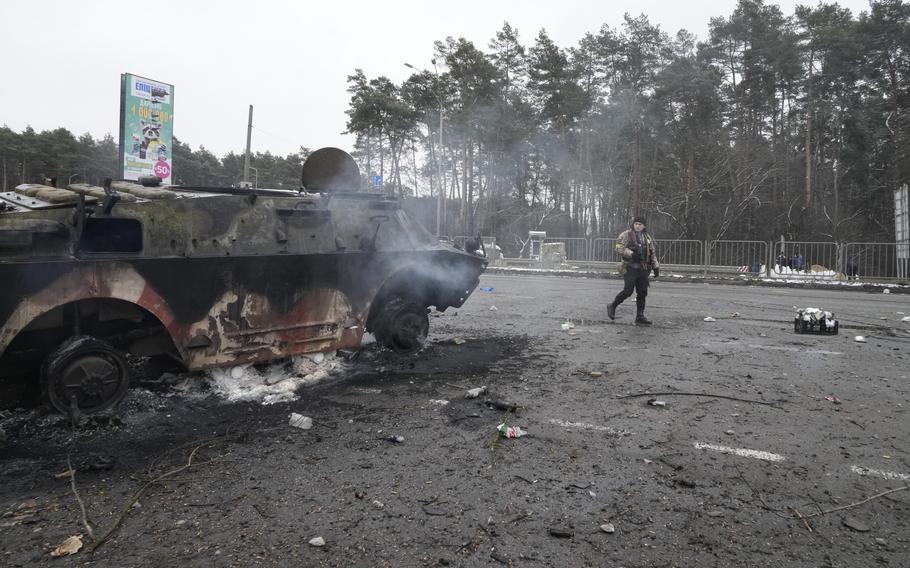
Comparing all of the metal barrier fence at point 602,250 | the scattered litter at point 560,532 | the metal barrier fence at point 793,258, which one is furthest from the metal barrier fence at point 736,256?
the scattered litter at point 560,532

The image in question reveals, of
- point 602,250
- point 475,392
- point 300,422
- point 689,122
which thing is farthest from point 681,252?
point 300,422

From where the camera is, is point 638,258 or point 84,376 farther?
point 638,258

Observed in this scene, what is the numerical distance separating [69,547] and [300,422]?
172cm

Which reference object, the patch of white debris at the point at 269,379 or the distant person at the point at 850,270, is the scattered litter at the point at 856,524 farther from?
the distant person at the point at 850,270

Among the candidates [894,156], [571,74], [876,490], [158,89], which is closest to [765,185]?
[894,156]

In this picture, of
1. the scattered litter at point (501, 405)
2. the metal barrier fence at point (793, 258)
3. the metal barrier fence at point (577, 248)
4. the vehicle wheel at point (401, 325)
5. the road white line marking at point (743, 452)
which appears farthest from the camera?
the metal barrier fence at point (577, 248)

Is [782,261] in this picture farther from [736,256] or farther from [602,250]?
[602,250]

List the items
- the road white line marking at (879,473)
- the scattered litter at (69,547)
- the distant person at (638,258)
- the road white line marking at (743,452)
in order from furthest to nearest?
1. the distant person at (638,258)
2. the road white line marking at (743,452)
3. the road white line marking at (879,473)
4. the scattered litter at (69,547)

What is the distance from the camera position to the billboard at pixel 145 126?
42.7 ft

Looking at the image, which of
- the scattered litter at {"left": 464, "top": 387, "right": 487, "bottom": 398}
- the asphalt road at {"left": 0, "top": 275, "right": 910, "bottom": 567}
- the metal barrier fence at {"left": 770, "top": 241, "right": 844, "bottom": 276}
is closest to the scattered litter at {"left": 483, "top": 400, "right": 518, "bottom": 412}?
the asphalt road at {"left": 0, "top": 275, "right": 910, "bottom": 567}

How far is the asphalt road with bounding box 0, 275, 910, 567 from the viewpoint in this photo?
2.56 meters

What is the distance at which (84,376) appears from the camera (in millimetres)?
3936

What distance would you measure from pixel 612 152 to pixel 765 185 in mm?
8428

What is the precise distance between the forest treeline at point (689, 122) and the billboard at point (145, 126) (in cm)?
1348
